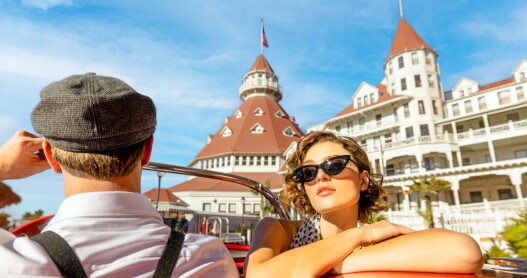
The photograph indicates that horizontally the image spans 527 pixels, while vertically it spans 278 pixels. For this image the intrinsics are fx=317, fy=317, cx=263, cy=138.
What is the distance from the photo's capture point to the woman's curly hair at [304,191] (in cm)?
211

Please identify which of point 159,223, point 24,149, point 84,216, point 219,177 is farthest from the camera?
point 219,177

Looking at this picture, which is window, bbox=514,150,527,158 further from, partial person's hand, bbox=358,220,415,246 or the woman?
partial person's hand, bbox=358,220,415,246

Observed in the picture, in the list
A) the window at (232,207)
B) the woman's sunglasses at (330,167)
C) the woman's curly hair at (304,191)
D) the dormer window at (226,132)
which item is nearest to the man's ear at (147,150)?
the woman's sunglasses at (330,167)

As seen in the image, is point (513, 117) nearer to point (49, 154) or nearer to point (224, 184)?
point (224, 184)

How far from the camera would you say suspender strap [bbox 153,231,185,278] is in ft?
3.17

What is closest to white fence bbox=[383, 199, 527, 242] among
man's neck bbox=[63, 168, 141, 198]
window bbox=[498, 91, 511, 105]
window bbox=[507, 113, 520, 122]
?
window bbox=[507, 113, 520, 122]

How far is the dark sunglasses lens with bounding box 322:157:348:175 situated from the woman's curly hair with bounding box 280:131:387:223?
197 millimetres

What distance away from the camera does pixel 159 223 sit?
1.10 meters

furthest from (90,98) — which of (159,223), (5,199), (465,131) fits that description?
(465,131)

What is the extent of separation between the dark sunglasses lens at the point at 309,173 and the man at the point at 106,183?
2.94 ft

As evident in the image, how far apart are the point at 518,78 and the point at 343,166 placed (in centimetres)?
3774

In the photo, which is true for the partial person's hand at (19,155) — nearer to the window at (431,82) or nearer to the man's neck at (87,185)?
the man's neck at (87,185)

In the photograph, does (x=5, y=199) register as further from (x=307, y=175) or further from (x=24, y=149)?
(x=307, y=175)

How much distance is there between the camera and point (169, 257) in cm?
100
